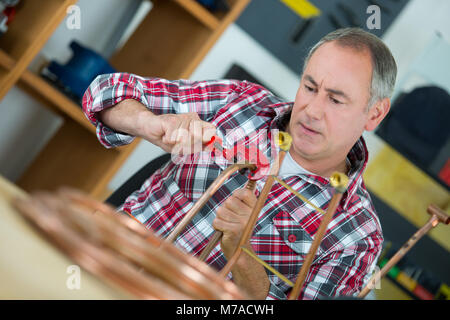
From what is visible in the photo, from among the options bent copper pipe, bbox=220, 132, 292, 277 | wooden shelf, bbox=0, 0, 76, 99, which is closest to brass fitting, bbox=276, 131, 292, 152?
bent copper pipe, bbox=220, 132, 292, 277

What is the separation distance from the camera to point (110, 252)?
43 centimetres

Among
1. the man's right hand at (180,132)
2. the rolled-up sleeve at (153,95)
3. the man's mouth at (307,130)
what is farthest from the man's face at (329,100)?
the man's right hand at (180,132)

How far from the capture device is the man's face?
1.16 m

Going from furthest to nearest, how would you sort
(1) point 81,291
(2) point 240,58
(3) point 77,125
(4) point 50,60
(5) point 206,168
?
(2) point 240,58, (3) point 77,125, (4) point 50,60, (5) point 206,168, (1) point 81,291

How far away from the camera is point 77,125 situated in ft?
6.38

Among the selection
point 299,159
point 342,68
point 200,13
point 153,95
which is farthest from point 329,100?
point 200,13

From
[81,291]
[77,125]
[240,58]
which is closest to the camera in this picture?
[81,291]

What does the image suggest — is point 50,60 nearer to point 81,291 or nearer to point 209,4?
point 209,4

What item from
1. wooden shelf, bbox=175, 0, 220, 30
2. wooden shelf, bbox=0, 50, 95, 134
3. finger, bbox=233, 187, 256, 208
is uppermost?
wooden shelf, bbox=175, 0, 220, 30

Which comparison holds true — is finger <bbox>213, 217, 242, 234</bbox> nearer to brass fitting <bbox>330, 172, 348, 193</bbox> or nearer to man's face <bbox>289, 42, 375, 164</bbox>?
brass fitting <bbox>330, 172, 348, 193</bbox>

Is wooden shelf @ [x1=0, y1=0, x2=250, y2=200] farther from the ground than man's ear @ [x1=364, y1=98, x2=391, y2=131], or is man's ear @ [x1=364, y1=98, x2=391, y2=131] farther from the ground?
man's ear @ [x1=364, y1=98, x2=391, y2=131]

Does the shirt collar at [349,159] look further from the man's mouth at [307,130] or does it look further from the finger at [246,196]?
the finger at [246,196]
